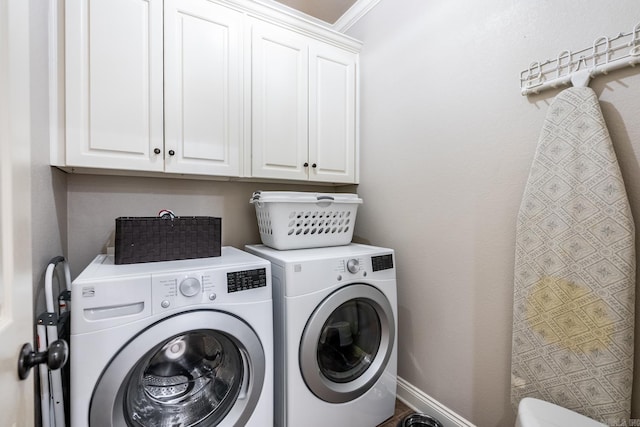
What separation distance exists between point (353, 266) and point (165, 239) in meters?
0.88

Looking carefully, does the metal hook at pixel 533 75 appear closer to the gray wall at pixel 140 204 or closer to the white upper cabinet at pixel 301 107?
the white upper cabinet at pixel 301 107

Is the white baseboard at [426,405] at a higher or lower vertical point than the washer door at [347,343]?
lower

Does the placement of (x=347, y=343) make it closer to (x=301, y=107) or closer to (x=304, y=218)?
(x=304, y=218)

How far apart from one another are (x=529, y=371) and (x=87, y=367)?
1563 millimetres

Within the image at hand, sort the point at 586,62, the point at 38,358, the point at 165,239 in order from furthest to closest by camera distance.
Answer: the point at 165,239
the point at 586,62
the point at 38,358

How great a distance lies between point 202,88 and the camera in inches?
60.0

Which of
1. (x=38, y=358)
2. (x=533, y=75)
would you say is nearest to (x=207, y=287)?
(x=38, y=358)

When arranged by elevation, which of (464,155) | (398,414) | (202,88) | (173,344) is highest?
(202,88)

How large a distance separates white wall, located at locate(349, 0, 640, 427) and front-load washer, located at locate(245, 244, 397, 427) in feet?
0.82

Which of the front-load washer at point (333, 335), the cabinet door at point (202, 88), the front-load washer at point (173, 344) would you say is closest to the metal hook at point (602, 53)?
the front-load washer at point (333, 335)

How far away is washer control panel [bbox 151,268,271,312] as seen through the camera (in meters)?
1.03

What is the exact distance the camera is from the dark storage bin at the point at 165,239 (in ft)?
3.97

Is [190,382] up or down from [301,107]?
down

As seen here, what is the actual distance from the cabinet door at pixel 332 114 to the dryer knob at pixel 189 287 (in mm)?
1031
